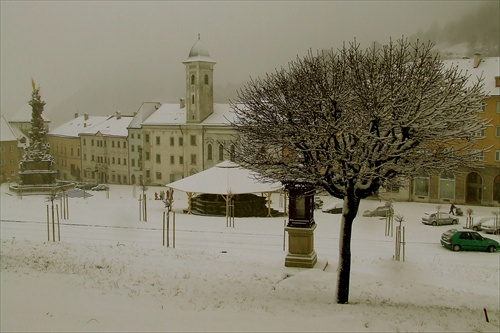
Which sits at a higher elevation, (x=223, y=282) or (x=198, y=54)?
(x=198, y=54)

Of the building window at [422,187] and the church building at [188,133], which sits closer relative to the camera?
the building window at [422,187]

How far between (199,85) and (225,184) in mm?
16865

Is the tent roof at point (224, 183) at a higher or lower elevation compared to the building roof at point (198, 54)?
lower

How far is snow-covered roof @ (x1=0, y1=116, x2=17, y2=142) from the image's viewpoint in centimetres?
2605

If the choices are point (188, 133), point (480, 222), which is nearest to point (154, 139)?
point (188, 133)

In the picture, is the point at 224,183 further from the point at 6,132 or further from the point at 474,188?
the point at 474,188

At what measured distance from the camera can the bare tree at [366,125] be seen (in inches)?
342

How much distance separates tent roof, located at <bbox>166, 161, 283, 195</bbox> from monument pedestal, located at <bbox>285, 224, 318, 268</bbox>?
985 centimetres

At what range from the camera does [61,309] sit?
7.83 m

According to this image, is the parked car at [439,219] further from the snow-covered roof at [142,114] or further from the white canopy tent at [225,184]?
the snow-covered roof at [142,114]

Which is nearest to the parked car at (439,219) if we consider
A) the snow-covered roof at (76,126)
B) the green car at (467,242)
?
the green car at (467,242)

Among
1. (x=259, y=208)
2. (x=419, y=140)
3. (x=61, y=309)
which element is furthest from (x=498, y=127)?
(x=61, y=309)

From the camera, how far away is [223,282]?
34.6ft

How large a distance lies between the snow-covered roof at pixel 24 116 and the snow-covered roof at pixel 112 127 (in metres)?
12.4
